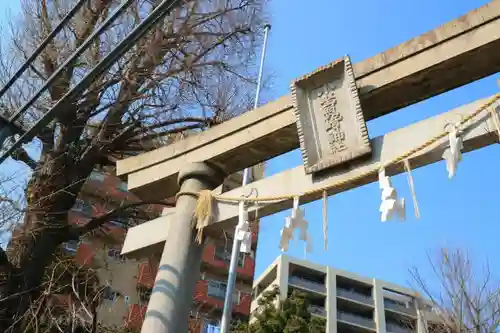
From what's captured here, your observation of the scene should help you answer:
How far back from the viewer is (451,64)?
388 centimetres

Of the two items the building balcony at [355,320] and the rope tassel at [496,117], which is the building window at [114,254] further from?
the building balcony at [355,320]

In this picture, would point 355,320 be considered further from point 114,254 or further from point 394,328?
point 114,254

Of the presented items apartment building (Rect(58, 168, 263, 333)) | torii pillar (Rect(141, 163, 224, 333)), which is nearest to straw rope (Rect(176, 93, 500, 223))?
torii pillar (Rect(141, 163, 224, 333))

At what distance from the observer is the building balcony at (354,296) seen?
112 feet

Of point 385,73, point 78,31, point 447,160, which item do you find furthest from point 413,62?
point 78,31

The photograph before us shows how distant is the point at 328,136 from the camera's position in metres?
4.23

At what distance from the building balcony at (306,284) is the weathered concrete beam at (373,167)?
1130 inches

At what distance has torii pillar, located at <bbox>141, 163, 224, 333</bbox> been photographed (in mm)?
4098

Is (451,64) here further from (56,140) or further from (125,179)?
(56,140)

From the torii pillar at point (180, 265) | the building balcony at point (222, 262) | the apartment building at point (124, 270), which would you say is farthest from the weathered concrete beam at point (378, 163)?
the building balcony at point (222, 262)

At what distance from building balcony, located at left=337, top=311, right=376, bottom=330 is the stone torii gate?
29807 millimetres

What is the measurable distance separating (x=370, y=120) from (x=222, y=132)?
1.35 m

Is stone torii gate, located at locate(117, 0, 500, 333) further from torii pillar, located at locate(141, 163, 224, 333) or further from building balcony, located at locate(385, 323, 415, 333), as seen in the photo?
building balcony, located at locate(385, 323, 415, 333)

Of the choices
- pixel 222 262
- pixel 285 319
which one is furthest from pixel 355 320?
pixel 285 319
